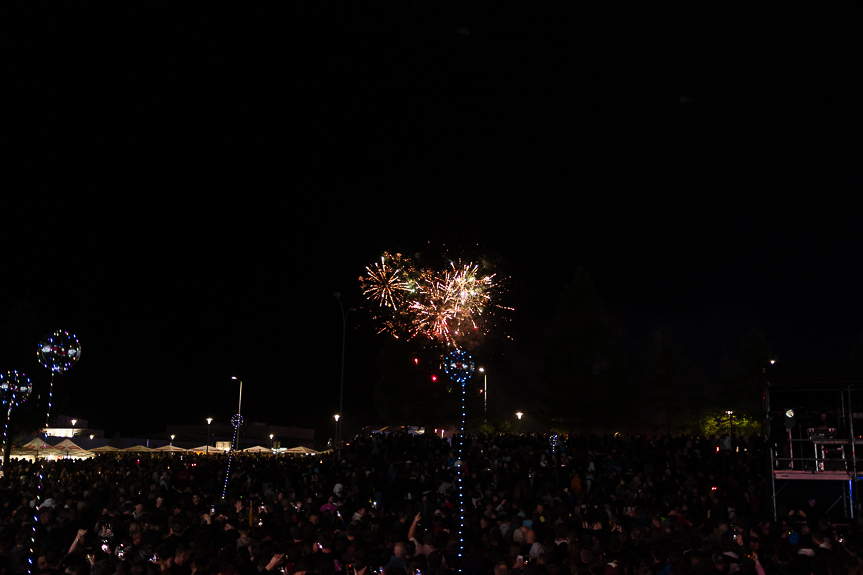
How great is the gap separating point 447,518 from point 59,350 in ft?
41.0

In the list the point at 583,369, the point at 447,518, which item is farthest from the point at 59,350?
the point at 583,369

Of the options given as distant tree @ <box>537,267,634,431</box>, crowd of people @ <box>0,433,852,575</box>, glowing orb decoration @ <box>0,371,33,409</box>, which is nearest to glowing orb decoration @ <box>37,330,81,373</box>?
crowd of people @ <box>0,433,852,575</box>

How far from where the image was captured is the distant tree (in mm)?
36938

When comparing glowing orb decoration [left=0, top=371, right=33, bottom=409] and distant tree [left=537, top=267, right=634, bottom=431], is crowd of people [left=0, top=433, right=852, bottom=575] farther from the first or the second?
distant tree [left=537, top=267, right=634, bottom=431]

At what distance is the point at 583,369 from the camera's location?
3697cm

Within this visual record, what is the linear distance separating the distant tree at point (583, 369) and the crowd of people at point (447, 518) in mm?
13665

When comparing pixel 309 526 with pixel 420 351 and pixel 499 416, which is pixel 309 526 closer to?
pixel 420 351

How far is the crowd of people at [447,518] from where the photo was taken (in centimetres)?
811

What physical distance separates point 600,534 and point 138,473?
1660 centimetres

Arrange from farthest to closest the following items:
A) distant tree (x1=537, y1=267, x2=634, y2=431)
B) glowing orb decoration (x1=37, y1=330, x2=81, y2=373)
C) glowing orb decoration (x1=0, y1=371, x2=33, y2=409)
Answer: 1. distant tree (x1=537, y1=267, x2=634, y2=431)
2. glowing orb decoration (x1=0, y1=371, x2=33, y2=409)
3. glowing orb decoration (x1=37, y1=330, x2=81, y2=373)

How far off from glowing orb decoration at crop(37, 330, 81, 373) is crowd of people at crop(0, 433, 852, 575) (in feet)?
10.3

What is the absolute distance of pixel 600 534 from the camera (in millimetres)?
10320

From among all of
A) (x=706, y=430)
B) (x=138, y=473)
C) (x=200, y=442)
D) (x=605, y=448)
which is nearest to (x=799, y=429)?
(x=605, y=448)

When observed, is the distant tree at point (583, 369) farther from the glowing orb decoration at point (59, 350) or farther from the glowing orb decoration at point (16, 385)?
the glowing orb decoration at point (16, 385)
